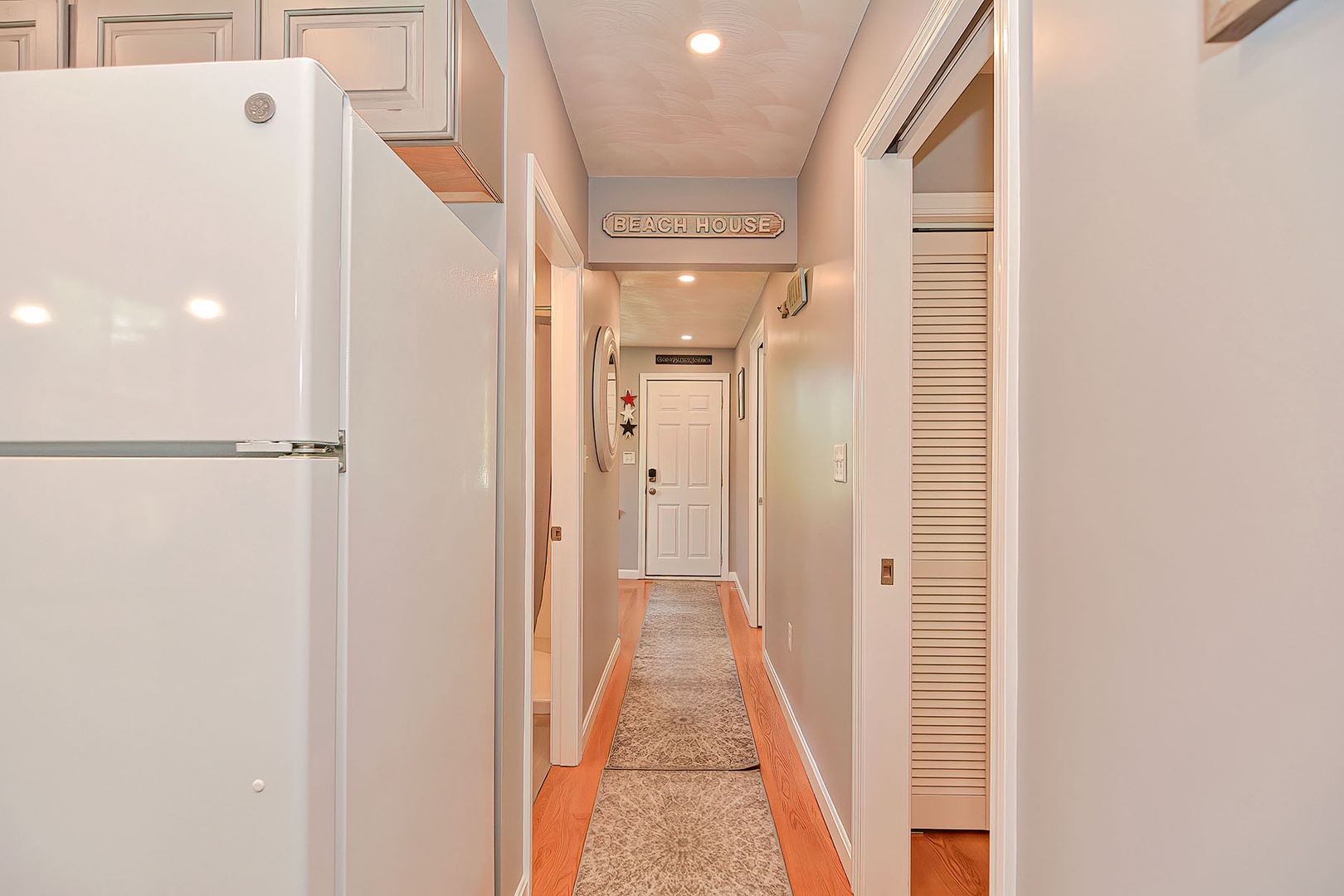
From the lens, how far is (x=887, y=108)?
1688 millimetres

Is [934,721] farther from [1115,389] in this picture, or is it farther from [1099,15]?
[1099,15]

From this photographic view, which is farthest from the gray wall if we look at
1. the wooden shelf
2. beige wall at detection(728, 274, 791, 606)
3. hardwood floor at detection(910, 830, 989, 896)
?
the wooden shelf

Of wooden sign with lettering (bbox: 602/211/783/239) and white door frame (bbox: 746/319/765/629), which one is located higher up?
wooden sign with lettering (bbox: 602/211/783/239)

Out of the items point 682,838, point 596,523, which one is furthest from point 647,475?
point 682,838

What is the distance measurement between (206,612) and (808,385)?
7.90 feet

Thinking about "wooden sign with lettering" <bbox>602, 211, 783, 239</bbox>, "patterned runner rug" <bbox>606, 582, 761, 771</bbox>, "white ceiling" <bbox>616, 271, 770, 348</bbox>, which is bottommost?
"patterned runner rug" <bbox>606, 582, 761, 771</bbox>

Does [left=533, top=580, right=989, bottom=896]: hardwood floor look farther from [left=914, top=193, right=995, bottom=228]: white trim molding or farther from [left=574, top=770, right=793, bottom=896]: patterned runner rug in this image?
[left=914, top=193, right=995, bottom=228]: white trim molding

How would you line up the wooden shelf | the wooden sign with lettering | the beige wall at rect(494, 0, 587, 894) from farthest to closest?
the wooden sign with lettering → the beige wall at rect(494, 0, 587, 894) → the wooden shelf

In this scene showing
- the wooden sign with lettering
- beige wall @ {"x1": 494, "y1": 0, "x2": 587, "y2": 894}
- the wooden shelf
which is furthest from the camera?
the wooden sign with lettering

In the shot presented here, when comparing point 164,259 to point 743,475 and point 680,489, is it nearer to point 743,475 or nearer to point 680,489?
point 743,475

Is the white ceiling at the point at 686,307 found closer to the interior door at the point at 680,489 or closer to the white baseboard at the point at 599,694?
the interior door at the point at 680,489

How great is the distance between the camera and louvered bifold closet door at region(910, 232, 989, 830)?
2.32 metres

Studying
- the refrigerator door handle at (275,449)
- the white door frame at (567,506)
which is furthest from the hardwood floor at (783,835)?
the refrigerator door handle at (275,449)

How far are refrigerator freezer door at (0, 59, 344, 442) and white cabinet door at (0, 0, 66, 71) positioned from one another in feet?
2.49
